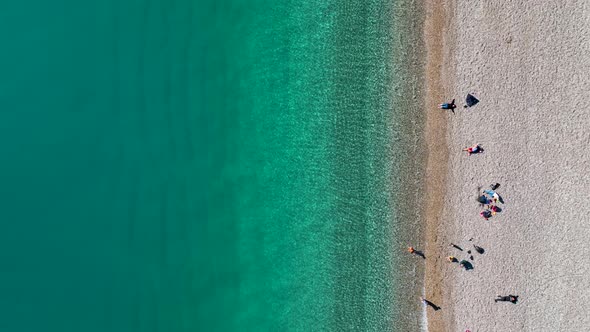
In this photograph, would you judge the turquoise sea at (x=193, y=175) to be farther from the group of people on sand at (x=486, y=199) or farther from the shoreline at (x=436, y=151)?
the group of people on sand at (x=486, y=199)

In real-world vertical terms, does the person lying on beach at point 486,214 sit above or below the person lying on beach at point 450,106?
below

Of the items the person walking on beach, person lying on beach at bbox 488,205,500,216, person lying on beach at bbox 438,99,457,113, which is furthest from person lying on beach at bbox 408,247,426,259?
person lying on beach at bbox 438,99,457,113

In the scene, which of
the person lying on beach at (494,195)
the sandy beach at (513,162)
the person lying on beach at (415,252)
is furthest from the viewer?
the person lying on beach at (415,252)

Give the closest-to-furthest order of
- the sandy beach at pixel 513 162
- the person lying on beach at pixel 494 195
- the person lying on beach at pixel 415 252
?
the sandy beach at pixel 513 162, the person lying on beach at pixel 494 195, the person lying on beach at pixel 415 252

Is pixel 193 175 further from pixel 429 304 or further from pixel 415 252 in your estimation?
pixel 429 304

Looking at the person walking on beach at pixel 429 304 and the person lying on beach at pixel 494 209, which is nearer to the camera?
the person lying on beach at pixel 494 209

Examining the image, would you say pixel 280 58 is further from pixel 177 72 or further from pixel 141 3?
pixel 141 3

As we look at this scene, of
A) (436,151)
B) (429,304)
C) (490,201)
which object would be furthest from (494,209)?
(429,304)

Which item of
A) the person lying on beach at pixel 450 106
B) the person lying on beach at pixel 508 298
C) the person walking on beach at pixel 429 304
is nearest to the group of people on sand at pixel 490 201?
the person lying on beach at pixel 508 298
